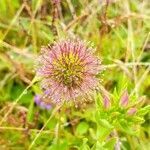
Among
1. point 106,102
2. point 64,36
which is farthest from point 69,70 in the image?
point 64,36

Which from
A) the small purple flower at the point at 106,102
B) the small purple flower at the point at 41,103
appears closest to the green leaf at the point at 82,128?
the small purple flower at the point at 41,103

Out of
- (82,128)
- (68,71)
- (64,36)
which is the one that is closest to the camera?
(68,71)

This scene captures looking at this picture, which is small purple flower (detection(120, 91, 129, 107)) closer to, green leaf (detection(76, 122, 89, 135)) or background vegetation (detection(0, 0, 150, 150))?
background vegetation (detection(0, 0, 150, 150))

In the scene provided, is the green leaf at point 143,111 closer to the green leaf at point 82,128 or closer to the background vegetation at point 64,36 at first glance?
the background vegetation at point 64,36

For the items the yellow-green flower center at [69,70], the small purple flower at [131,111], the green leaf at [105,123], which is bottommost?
the green leaf at [105,123]

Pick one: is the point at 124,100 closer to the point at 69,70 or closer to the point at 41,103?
the point at 69,70

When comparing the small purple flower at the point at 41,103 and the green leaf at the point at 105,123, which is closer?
the green leaf at the point at 105,123

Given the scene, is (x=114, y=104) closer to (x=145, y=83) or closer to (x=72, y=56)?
(x=72, y=56)

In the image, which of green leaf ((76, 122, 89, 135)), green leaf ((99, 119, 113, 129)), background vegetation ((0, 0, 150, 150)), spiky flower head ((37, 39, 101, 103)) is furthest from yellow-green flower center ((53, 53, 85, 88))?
green leaf ((76, 122, 89, 135))
